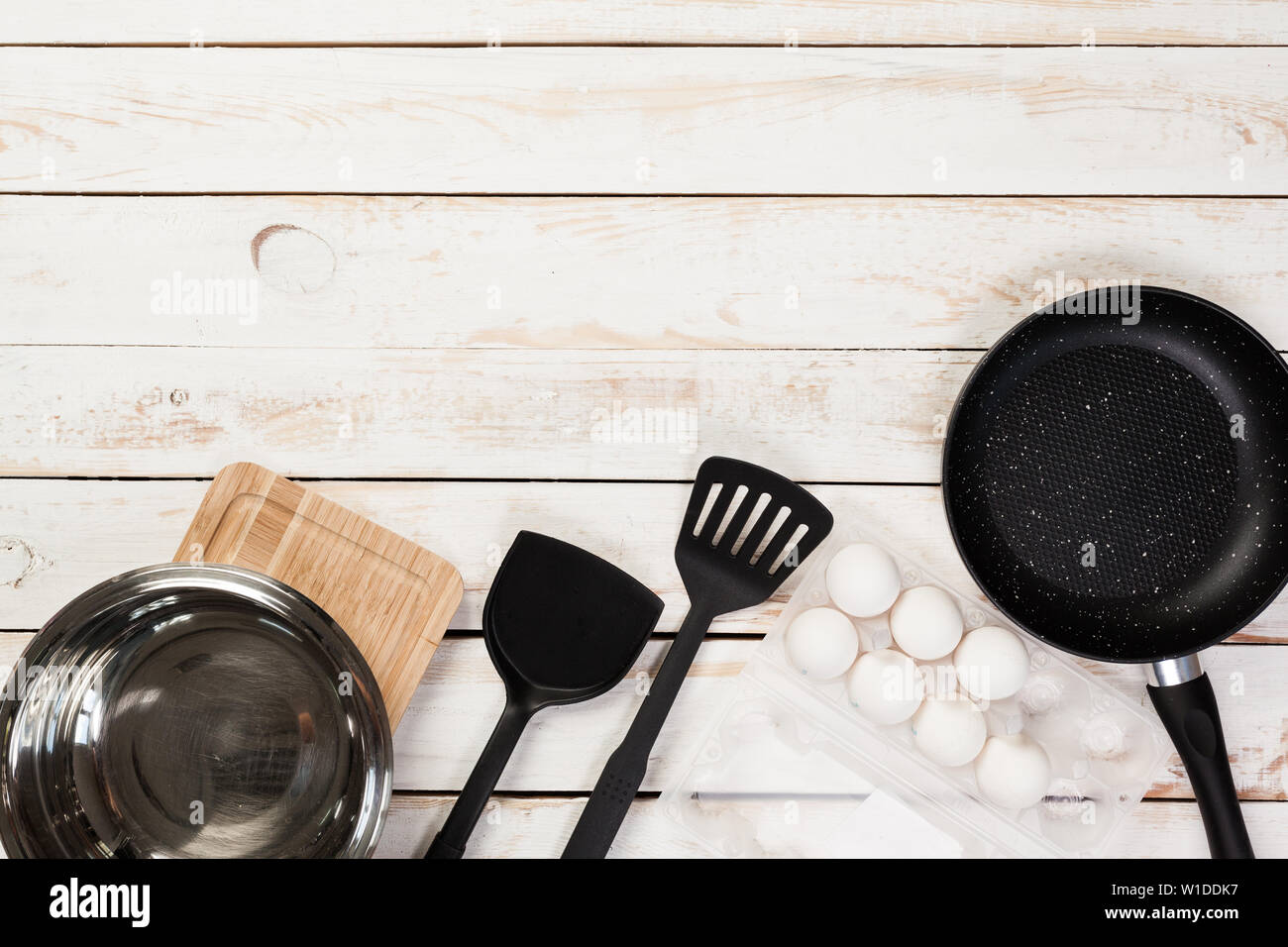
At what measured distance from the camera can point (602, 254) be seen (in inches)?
29.9

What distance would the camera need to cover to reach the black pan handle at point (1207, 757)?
0.67 m

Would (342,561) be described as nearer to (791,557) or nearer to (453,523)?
(453,523)

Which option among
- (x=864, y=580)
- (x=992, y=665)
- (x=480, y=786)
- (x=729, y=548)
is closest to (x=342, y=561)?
(x=480, y=786)

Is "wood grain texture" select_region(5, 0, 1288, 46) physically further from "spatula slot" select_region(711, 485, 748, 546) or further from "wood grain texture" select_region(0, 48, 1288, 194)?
"spatula slot" select_region(711, 485, 748, 546)

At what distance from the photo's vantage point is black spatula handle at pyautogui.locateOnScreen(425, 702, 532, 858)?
0.68 meters

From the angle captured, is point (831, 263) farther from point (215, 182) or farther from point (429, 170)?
point (215, 182)

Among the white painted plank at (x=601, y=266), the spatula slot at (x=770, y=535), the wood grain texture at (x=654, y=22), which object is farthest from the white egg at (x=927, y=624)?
the wood grain texture at (x=654, y=22)

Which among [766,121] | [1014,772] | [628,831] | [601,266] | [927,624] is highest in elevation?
[766,121]

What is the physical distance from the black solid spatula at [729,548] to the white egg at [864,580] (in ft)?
0.10

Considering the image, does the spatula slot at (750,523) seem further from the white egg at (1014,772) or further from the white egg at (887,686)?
the white egg at (1014,772)

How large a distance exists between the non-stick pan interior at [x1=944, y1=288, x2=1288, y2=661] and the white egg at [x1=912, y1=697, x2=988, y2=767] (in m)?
0.10

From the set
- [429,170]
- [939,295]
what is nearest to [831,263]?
[939,295]

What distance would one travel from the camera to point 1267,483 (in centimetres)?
74

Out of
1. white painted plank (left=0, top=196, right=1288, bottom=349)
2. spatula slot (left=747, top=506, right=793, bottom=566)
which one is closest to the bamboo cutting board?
white painted plank (left=0, top=196, right=1288, bottom=349)
